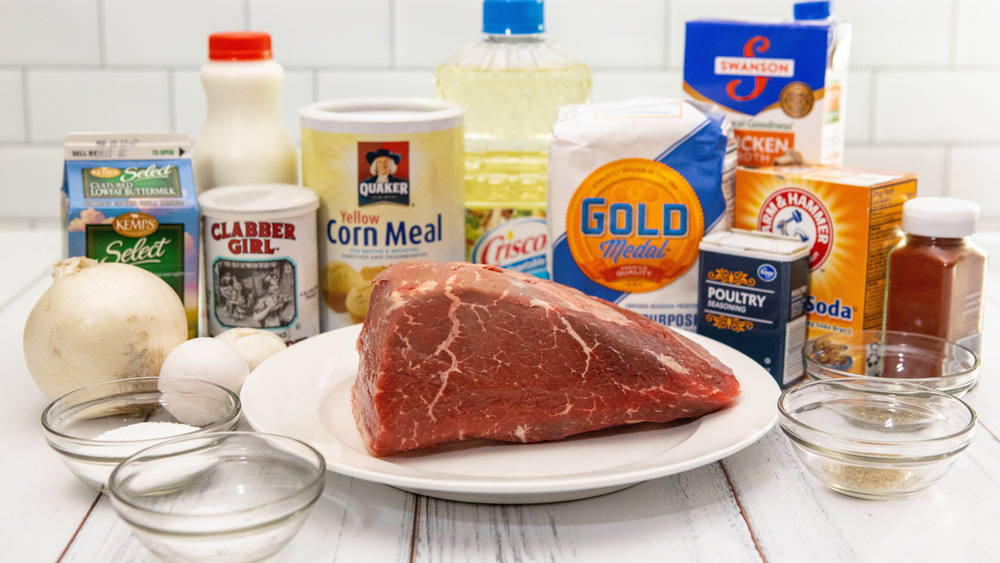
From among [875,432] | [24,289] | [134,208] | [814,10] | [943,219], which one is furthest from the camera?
[24,289]

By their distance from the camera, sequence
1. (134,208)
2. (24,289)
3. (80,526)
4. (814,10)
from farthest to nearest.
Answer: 1. (24,289)
2. (814,10)
3. (134,208)
4. (80,526)

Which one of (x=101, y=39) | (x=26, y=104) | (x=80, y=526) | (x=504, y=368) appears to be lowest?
(x=80, y=526)

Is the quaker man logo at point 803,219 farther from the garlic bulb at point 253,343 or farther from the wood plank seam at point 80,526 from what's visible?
the wood plank seam at point 80,526

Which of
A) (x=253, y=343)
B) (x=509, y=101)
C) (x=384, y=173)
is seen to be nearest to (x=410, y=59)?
(x=509, y=101)

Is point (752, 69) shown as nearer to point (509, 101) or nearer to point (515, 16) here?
point (515, 16)

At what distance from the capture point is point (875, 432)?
3.18ft

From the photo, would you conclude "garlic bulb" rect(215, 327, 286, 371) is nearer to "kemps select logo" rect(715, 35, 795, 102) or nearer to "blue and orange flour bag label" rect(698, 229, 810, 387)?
"blue and orange flour bag label" rect(698, 229, 810, 387)

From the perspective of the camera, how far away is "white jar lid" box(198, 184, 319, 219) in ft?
3.94

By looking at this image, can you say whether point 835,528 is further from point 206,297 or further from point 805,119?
point 206,297

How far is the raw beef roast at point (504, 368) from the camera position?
2.94 ft

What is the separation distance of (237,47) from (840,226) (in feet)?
2.67

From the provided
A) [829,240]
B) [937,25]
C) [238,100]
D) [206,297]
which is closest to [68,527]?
[206,297]

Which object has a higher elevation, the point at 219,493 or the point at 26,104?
the point at 26,104

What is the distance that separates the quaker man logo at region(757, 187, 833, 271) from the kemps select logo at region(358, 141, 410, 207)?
1.50 ft
